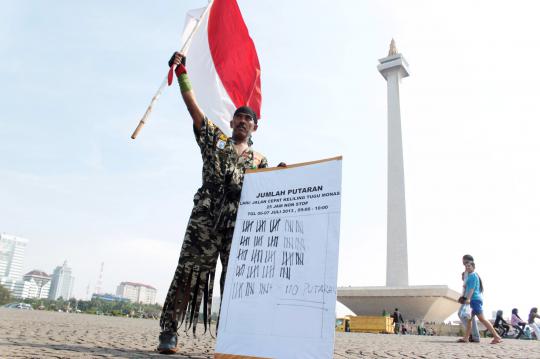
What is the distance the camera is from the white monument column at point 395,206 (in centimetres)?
3716

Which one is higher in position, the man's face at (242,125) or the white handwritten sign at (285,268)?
the man's face at (242,125)

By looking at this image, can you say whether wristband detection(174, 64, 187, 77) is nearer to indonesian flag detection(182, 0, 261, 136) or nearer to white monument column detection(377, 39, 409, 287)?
indonesian flag detection(182, 0, 261, 136)

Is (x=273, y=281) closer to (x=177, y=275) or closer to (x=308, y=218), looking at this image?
(x=308, y=218)

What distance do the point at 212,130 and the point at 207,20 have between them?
2.47 metres

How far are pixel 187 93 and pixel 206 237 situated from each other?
1.33 meters

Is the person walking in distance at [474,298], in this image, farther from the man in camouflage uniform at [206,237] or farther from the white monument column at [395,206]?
the white monument column at [395,206]

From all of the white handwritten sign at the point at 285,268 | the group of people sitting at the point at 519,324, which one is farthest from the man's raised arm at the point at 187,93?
the group of people sitting at the point at 519,324

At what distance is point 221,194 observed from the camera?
372cm

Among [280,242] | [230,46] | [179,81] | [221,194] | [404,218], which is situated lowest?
[280,242]

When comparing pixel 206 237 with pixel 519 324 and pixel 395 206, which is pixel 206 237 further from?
pixel 395 206

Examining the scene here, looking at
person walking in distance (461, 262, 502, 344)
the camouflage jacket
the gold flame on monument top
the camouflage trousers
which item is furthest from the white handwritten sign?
the gold flame on monument top

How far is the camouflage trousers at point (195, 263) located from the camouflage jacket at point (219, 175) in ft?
0.23

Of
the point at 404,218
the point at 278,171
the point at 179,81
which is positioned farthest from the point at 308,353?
the point at 404,218

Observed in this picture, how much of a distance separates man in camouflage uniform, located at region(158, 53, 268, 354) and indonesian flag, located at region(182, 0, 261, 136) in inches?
64.4
